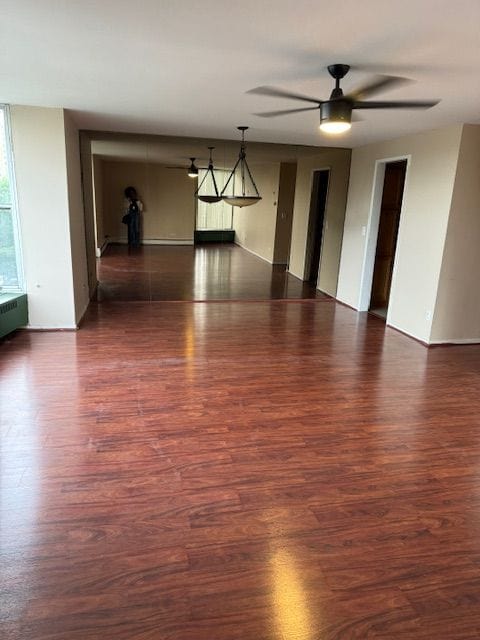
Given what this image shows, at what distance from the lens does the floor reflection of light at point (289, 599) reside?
155 cm

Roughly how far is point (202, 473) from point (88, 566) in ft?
2.61

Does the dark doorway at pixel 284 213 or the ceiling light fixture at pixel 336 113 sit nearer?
the ceiling light fixture at pixel 336 113

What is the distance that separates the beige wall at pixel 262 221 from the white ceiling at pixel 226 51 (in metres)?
4.17

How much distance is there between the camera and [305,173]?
26.1 ft

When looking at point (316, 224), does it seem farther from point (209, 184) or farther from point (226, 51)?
point (226, 51)

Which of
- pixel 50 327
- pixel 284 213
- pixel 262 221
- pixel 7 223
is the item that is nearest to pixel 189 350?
pixel 50 327

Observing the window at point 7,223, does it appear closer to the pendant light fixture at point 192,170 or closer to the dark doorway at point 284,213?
the pendant light fixture at point 192,170

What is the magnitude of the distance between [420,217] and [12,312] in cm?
475

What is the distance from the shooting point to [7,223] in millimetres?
4508

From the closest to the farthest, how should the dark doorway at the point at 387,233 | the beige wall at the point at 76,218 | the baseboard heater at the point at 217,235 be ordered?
1. the beige wall at the point at 76,218
2. the dark doorway at the point at 387,233
3. the baseboard heater at the point at 217,235

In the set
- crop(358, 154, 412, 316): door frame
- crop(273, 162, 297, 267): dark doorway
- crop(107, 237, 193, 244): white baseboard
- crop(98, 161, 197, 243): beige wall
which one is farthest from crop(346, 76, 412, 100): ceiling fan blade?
crop(107, 237, 193, 244): white baseboard

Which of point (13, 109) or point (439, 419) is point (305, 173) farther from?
point (439, 419)

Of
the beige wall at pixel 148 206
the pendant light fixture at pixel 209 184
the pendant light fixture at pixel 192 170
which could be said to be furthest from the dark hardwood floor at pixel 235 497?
the beige wall at pixel 148 206

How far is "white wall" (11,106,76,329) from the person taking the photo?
429cm
